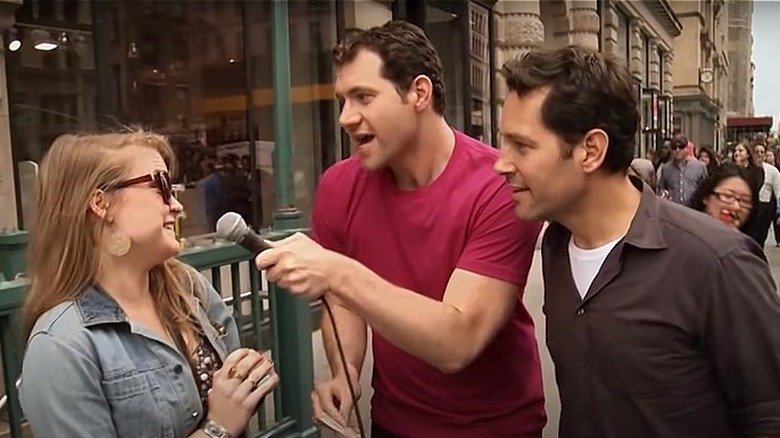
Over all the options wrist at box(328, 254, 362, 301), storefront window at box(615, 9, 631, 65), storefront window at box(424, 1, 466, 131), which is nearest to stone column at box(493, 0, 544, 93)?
storefront window at box(424, 1, 466, 131)

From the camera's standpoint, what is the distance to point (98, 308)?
181 cm

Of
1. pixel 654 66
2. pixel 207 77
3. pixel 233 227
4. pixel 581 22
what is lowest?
pixel 233 227

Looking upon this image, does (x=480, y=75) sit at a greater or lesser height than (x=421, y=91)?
greater

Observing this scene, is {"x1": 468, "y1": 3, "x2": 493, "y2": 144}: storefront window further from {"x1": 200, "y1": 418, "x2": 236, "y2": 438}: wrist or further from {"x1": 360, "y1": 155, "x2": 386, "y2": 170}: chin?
{"x1": 200, "y1": 418, "x2": 236, "y2": 438}: wrist

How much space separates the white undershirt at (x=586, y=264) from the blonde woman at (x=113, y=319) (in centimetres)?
77

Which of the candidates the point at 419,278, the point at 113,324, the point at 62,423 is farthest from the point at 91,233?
the point at 419,278

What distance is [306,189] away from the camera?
10195 mm

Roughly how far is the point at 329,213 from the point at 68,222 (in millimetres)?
803

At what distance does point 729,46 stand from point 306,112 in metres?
88.4

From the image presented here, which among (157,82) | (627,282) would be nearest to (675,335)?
(627,282)

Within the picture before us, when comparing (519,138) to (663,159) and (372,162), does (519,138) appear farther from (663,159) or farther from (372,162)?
(663,159)

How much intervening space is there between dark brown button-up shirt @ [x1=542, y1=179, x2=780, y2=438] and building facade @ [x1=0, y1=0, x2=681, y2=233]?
415cm

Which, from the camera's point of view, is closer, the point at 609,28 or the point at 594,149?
the point at 594,149

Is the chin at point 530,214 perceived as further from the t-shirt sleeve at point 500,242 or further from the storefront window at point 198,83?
the storefront window at point 198,83
